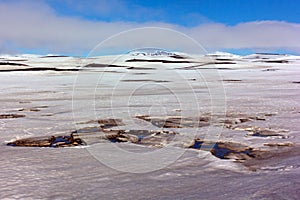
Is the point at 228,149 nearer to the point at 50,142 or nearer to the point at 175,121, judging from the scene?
the point at 175,121

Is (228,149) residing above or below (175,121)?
below

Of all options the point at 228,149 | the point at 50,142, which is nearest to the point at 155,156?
the point at 228,149

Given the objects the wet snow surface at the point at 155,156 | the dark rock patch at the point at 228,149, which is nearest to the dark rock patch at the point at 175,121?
the wet snow surface at the point at 155,156

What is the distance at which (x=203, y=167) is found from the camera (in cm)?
346

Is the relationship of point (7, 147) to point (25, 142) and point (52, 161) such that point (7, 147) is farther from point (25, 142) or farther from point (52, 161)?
point (52, 161)

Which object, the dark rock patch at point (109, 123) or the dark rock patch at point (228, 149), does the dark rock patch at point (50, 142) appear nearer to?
the dark rock patch at point (109, 123)

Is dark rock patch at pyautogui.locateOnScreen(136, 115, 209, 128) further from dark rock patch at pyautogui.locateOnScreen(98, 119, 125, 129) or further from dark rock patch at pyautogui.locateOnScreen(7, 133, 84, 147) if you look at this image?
dark rock patch at pyautogui.locateOnScreen(7, 133, 84, 147)

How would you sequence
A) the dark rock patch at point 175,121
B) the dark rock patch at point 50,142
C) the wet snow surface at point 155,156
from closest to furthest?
the wet snow surface at point 155,156 < the dark rock patch at point 50,142 < the dark rock patch at point 175,121

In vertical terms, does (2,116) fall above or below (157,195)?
above

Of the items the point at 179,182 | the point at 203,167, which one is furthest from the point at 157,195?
the point at 203,167

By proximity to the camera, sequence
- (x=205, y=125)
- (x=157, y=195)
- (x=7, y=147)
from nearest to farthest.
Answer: (x=157, y=195), (x=7, y=147), (x=205, y=125)

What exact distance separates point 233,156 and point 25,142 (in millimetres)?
2963

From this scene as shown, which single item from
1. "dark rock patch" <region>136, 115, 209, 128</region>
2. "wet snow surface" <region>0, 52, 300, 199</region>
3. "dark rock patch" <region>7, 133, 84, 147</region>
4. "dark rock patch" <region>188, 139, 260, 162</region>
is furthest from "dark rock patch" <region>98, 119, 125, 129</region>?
"dark rock patch" <region>188, 139, 260, 162</region>

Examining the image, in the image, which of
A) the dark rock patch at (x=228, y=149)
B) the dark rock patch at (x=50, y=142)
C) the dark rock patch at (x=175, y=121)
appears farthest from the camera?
the dark rock patch at (x=175, y=121)
